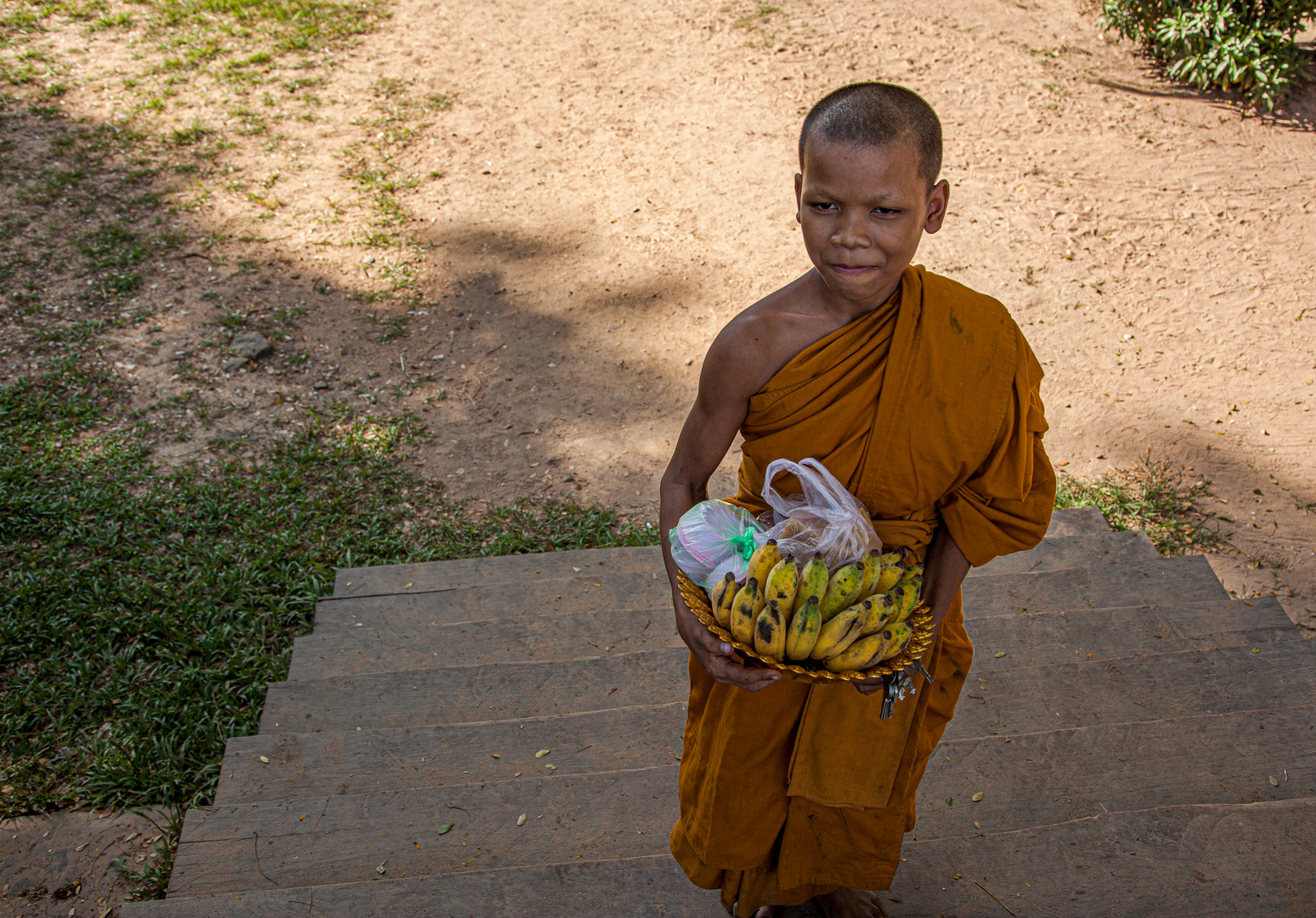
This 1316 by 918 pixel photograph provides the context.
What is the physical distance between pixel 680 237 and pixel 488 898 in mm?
5454

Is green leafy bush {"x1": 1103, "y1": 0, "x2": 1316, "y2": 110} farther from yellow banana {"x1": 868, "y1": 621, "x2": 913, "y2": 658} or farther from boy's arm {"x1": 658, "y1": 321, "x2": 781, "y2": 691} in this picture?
yellow banana {"x1": 868, "y1": 621, "x2": 913, "y2": 658}

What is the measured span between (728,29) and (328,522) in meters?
7.05

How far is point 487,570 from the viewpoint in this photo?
3.87 metres

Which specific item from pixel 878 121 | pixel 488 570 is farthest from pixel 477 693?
pixel 878 121

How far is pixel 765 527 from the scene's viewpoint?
1982 millimetres

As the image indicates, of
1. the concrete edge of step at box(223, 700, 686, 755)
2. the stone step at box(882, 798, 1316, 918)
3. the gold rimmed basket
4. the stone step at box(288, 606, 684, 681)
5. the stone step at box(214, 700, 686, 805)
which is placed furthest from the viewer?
the stone step at box(288, 606, 684, 681)

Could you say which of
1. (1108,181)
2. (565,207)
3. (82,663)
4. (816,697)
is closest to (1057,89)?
(1108,181)

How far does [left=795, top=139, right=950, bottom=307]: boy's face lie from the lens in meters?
1.72

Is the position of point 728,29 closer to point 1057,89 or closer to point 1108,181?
point 1057,89

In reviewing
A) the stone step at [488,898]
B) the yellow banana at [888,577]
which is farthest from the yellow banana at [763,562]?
the stone step at [488,898]

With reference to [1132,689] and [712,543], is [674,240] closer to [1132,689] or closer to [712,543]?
[1132,689]

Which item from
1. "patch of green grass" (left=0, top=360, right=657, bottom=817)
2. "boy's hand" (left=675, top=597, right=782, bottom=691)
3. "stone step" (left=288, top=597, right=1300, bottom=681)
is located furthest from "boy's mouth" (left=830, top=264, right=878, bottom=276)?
"patch of green grass" (left=0, top=360, right=657, bottom=817)

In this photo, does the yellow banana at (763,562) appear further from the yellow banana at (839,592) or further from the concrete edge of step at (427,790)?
the concrete edge of step at (427,790)

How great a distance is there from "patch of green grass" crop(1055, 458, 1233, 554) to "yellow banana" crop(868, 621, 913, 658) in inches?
116
